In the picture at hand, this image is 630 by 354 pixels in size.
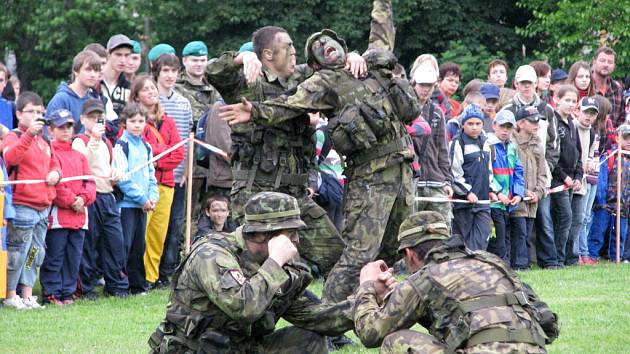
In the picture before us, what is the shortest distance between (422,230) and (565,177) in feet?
27.0

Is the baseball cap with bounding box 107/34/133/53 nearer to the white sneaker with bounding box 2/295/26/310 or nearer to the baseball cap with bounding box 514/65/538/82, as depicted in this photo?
the white sneaker with bounding box 2/295/26/310

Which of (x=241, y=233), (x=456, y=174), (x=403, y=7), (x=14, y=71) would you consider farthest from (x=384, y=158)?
(x=14, y=71)

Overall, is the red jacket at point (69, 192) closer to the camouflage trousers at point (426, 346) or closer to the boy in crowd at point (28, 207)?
the boy in crowd at point (28, 207)

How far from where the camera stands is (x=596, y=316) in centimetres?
1059

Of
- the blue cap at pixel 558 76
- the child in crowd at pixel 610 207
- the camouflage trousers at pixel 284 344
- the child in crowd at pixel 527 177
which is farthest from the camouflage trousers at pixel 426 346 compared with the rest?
the blue cap at pixel 558 76

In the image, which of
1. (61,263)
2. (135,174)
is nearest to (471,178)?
(135,174)

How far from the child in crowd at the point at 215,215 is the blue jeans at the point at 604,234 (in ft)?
17.1

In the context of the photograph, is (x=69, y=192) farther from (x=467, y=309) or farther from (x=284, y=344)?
(x=467, y=309)

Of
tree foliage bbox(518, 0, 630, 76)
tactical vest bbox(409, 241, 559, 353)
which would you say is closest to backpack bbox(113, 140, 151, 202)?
tactical vest bbox(409, 241, 559, 353)

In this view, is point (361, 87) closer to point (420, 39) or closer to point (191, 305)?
point (191, 305)

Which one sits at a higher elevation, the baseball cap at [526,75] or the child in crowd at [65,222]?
the baseball cap at [526,75]

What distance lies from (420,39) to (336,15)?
2.05 metres

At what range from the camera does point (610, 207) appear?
15922 mm

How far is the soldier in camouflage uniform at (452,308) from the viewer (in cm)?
675
